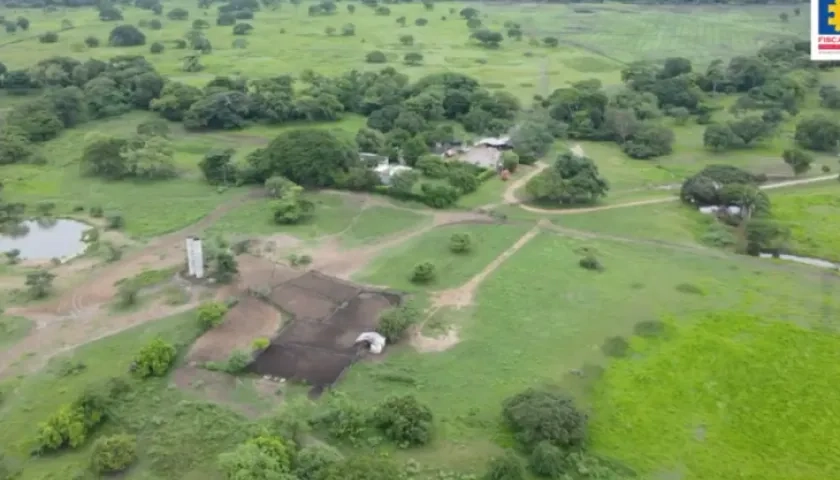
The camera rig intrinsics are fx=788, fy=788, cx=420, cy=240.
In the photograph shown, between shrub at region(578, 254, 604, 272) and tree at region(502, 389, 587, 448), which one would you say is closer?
tree at region(502, 389, 587, 448)

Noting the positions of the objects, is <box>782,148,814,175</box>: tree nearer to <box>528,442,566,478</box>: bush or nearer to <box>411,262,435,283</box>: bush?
<box>411,262,435,283</box>: bush

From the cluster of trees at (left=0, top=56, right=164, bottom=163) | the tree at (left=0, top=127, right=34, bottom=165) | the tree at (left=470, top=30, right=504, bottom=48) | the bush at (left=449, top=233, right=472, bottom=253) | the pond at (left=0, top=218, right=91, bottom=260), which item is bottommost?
the bush at (left=449, top=233, right=472, bottom=253)

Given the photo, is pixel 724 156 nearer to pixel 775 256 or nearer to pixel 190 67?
pixel 775 256

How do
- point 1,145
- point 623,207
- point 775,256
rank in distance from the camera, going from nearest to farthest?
point 775,256, point 623,207, point 1,145

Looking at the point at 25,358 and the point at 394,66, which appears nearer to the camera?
the point at 25,358

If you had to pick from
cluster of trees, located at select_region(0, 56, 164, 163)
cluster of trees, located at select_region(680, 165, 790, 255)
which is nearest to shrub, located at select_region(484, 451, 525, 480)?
cluster of trees, located at select_region(680, 165, 790, 255)

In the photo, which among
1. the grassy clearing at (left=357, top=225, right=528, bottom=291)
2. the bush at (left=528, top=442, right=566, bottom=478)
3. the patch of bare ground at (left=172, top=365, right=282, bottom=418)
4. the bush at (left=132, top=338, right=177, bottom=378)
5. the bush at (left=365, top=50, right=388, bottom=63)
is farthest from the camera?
the bush at (left=365, top=50, right=388, bottom=63)

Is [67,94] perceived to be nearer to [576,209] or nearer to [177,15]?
[576,209]

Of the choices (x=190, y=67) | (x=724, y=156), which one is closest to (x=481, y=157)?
(x=724, y=156)
